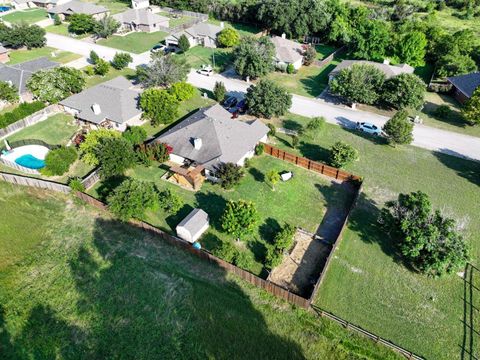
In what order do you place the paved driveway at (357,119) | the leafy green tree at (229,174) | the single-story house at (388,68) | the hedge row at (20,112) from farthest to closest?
the single-story house at (388,68) < the hedge row at (20,112) < the paved driveway at (357,119) < the leafy green tree at (229,174)

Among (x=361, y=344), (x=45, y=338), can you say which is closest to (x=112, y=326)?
(x=45, y=338)

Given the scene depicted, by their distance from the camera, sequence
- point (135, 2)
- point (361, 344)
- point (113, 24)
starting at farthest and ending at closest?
point (135, 2), point (113, 24), point (361, 344)

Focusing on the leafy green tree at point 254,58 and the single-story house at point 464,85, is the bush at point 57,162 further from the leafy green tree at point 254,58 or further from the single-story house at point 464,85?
the single-story house at point 464,85

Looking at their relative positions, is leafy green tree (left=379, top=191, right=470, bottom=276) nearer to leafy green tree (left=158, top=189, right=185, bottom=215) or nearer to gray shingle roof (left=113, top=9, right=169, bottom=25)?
leafy green tree (left=158, top=189, right=185, bottom=215)

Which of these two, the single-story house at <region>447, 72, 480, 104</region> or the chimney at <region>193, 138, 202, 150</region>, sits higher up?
the single-story house at <region>447, 72, 480, 104</region>

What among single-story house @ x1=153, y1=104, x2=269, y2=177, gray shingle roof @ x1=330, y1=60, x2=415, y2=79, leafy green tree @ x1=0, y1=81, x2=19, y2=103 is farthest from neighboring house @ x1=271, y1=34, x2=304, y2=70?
leafy green tree @ x1=0, y1=81, x2=19, y2=103

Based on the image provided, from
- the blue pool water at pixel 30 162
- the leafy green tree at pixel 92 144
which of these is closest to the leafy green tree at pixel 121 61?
the leafy green tree at pixel 92 144

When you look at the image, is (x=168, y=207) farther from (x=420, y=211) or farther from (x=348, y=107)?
(x=348, y=107)
